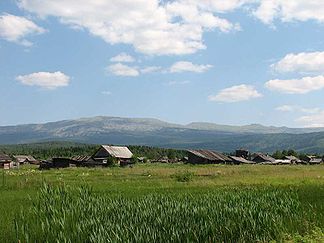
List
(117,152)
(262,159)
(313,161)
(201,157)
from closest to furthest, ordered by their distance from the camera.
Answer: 1. (117,152)
2. (201,157)
3. (313,161)
4. (262,159)

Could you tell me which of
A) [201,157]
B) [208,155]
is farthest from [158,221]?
[208,155]

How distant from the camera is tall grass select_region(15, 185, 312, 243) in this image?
11.6 meters

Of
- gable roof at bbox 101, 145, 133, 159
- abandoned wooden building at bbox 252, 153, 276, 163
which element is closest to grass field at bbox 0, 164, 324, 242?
gable roof at bbox 101, 145, 133, 159

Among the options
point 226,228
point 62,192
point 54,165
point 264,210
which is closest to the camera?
point 226,228

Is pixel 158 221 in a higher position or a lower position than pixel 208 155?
higher

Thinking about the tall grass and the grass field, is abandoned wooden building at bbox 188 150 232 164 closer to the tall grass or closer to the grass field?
the grass field

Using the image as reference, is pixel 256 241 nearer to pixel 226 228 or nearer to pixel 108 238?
pixel 226 228

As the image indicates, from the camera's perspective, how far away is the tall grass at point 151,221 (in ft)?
38.1

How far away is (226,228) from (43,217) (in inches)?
207

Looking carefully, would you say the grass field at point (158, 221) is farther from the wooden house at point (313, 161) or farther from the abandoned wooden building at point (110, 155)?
the wooden house at point (313, 161)

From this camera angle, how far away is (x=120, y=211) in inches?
576

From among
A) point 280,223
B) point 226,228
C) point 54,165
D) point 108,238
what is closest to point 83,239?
point 108,238

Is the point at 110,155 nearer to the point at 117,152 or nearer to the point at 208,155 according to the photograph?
the point at 117,152

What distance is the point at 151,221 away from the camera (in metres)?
13.1
